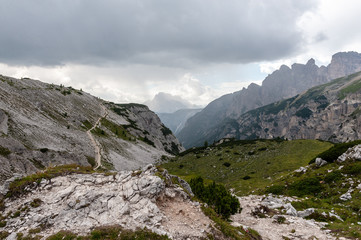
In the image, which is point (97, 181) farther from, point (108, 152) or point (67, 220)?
point (108, 152)

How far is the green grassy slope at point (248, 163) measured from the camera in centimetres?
5773

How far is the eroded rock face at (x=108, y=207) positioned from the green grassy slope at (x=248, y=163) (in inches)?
1318

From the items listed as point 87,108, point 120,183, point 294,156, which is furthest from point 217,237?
point 87,108

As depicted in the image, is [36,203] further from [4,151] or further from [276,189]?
[4,151]

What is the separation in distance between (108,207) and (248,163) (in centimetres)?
6327

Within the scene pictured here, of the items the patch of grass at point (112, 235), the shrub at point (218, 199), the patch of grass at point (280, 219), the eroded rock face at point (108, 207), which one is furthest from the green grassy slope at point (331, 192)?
the patch of grass at point (112, 235)

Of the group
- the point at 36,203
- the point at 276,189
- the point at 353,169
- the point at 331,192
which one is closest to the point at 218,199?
the point at 36,203

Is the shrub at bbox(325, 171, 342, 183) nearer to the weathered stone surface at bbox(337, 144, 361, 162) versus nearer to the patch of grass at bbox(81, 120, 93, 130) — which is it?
the weathered stone surface at bbox(337, 144, 361, 162)

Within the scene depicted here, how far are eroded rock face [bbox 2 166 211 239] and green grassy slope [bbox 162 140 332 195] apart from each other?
33.5 m

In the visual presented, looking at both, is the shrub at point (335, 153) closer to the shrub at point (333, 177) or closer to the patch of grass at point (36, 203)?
the shrub at point (333, 177)

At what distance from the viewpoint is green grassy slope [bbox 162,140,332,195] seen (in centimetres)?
5773

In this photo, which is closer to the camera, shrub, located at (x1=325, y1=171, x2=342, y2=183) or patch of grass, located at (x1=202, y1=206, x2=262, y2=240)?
patch of grass, located at (x1=202, y1=206, x2=262, y2=240)

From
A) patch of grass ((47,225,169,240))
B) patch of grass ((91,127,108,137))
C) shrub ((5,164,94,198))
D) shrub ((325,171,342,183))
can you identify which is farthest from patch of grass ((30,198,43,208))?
patch of grass ((91,127,108,137))

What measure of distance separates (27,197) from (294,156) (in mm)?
72813
